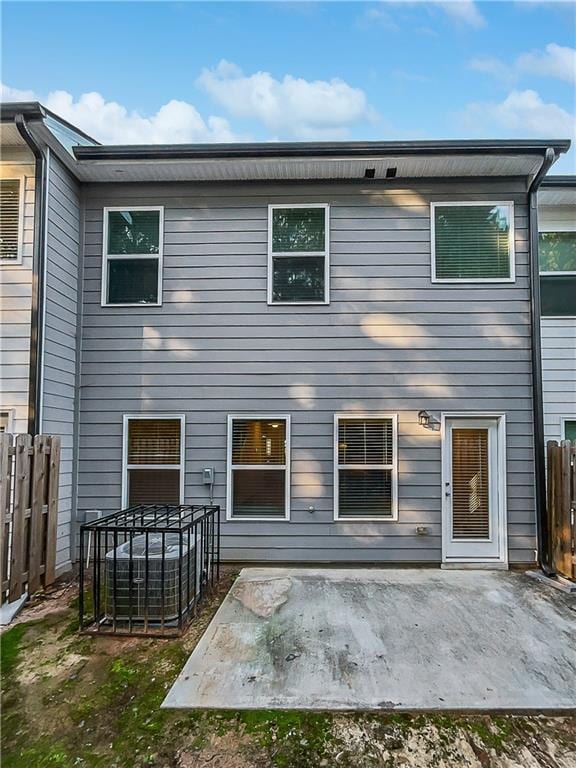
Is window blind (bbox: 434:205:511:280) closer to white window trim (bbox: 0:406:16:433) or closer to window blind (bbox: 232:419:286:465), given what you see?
window blind (bbox: 232:419:286:465)

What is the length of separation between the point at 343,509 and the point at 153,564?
91.2 inches

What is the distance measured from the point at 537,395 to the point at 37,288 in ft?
19.0

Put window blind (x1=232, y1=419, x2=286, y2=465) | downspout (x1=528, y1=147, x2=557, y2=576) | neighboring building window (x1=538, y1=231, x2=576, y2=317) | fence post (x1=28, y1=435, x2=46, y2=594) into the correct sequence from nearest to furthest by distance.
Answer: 1. fence post (x1=28, y1=435, x2=46, y2=594)
2. downspout (x1=528, y1=147, x2=557, y2=576)
3. window blind (x1=232, y1=419, x2=286, y2=465)
4. neighboring building window (x1=538, y1=231, x2=576, y2=317)

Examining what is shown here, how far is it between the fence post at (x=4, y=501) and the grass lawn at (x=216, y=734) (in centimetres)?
106

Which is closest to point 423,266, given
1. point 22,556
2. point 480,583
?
point 480,583

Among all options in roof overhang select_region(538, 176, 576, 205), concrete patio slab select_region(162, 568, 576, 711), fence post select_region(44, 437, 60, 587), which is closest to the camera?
concrete patio slab select_region(162, 568, 576, 711)

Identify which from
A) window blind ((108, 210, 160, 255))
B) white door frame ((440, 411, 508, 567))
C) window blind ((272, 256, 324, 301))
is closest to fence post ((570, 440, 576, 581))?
white door frame ((440, 411, 508, 567))

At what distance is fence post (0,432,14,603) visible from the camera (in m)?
3.52

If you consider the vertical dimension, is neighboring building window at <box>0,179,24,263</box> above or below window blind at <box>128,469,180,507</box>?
above

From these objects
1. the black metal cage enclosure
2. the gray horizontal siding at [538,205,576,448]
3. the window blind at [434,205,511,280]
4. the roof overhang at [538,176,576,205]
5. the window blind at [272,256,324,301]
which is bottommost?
the black metal cage enclosure

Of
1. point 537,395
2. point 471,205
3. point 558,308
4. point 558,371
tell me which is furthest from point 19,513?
point 558,308

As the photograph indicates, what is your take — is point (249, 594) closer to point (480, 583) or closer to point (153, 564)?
point (153, 564)

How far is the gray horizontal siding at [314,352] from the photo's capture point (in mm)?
4844

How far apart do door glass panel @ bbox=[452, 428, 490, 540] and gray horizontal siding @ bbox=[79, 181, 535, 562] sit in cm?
25
